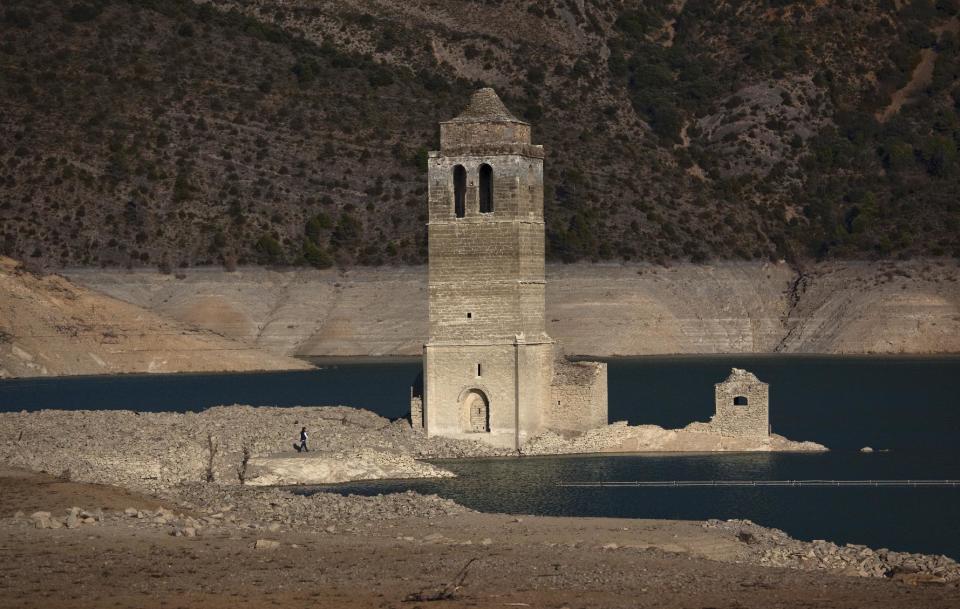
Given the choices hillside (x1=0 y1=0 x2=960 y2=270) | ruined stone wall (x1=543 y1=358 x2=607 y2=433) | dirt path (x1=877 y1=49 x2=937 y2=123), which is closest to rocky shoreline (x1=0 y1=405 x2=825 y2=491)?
ruined stone wall (x1=543 y1=358 x2=607 y2=433)

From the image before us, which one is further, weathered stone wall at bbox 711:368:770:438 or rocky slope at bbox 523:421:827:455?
rocky slope at bbox 523:421:827:455

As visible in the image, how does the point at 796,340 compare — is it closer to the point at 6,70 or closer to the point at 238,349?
the point at 238,349

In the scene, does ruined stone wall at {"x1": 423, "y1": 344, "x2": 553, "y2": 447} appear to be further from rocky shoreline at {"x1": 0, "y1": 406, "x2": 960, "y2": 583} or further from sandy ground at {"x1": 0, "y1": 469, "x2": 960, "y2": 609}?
sandy ground at {"x1": 0, "y1": 469, "x2": 960, "y2": 609}

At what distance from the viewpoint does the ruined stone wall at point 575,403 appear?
41375 millimetres

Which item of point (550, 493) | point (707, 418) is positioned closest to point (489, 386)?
point (550, 493)

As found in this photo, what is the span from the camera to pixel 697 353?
288ft

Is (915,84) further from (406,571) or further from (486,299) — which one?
(406,571)

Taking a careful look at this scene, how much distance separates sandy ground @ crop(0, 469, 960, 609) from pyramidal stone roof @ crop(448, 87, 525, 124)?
13.0 m

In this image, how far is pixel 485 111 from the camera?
41906 millimetres

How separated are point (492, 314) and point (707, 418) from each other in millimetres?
11206

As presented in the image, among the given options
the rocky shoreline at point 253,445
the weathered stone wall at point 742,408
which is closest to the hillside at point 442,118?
the rocky shoreline at point 253,445

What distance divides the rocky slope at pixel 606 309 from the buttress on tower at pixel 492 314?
4129 centimetres

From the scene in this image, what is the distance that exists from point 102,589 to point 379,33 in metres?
89.0

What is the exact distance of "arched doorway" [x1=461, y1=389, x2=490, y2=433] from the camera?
135 feet
